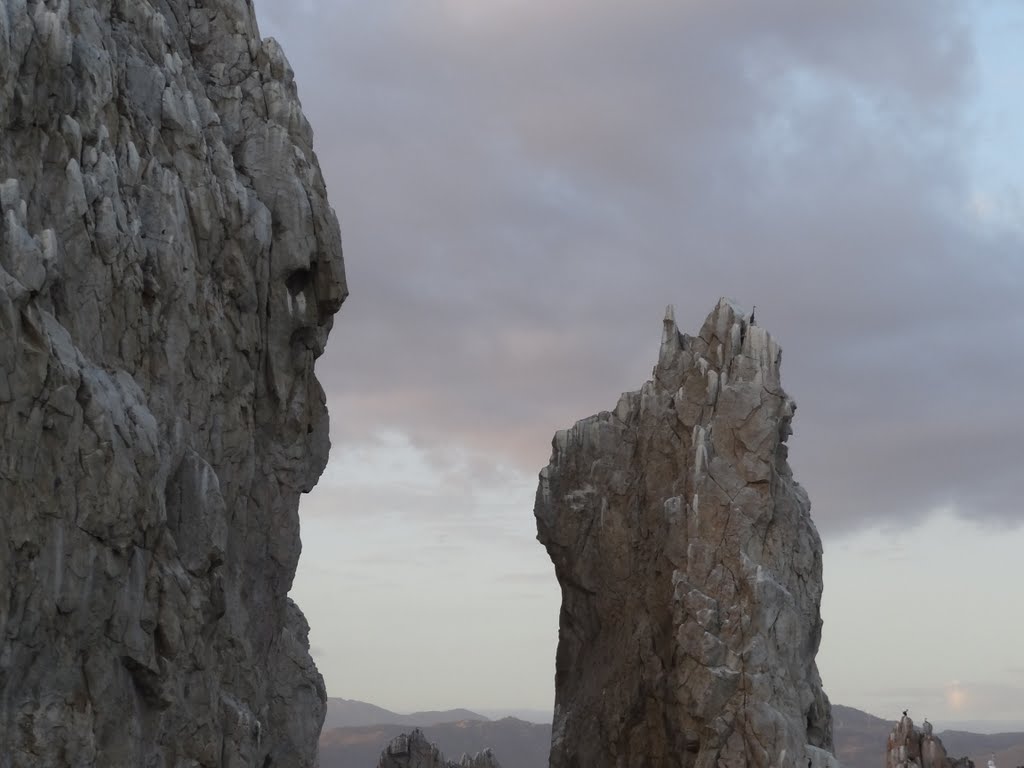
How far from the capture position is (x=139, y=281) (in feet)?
170

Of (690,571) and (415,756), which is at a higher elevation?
(690,571)

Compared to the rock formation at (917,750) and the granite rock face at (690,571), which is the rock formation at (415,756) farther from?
the rock formation at (917,750)

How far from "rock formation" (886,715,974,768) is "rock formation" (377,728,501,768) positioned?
93.5ft

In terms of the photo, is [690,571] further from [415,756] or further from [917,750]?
[415,756]

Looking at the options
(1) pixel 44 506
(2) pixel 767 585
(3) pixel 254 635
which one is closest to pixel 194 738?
(3) pixel 254 635

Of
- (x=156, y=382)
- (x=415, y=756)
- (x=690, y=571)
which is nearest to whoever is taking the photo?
(x=156, y=382)

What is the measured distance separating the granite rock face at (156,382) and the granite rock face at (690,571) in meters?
20.3

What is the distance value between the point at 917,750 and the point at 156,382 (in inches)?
1956

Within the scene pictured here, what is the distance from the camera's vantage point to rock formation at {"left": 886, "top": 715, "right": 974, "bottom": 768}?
79.9 metres

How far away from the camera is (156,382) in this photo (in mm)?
53375

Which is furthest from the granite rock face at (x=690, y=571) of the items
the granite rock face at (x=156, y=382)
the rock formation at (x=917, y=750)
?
the granite rock face at (x=156, y=382)

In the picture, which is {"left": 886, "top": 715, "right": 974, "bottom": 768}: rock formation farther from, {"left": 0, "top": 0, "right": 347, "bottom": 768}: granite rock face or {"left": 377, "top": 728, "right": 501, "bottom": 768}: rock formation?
{"left": 0, "top": 0, "right": 347, "bottom": 768}: granite rock face

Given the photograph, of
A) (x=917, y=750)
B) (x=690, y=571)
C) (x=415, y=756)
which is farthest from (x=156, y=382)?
(x=917, y=750)

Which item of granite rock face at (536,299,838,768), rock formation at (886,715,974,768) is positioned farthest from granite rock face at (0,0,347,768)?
rock formation at (886,715,974,768)
